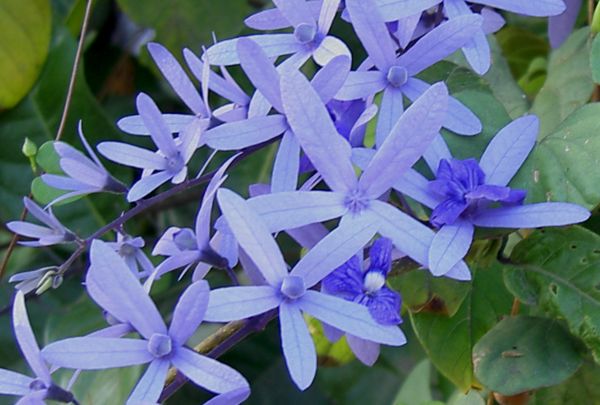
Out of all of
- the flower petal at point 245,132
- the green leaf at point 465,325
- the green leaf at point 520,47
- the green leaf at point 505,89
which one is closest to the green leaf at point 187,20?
the green leaf at point 520,47

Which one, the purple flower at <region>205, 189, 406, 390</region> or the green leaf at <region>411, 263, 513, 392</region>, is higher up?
the purple flower at <region>205, 189, 406, 390</region>

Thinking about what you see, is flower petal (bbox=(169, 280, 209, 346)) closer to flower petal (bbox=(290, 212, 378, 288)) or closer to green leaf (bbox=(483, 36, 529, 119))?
flower petal (bbox=(290, 212, 378, 288))

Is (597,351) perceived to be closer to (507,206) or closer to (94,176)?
(507,206)

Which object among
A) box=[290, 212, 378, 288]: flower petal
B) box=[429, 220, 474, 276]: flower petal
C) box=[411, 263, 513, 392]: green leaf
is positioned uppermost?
box=[290, 212, 378, 288]: flower petal

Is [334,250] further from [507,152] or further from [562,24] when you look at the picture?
[562,24]

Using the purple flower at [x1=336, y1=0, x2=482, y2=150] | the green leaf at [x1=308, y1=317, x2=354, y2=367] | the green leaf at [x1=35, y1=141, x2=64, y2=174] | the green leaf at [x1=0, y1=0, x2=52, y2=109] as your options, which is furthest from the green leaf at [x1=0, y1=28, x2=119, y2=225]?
the purple flower at [x1=336, y1=0, x2=482, y2=150]

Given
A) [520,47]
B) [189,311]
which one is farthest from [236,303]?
[520,47]
